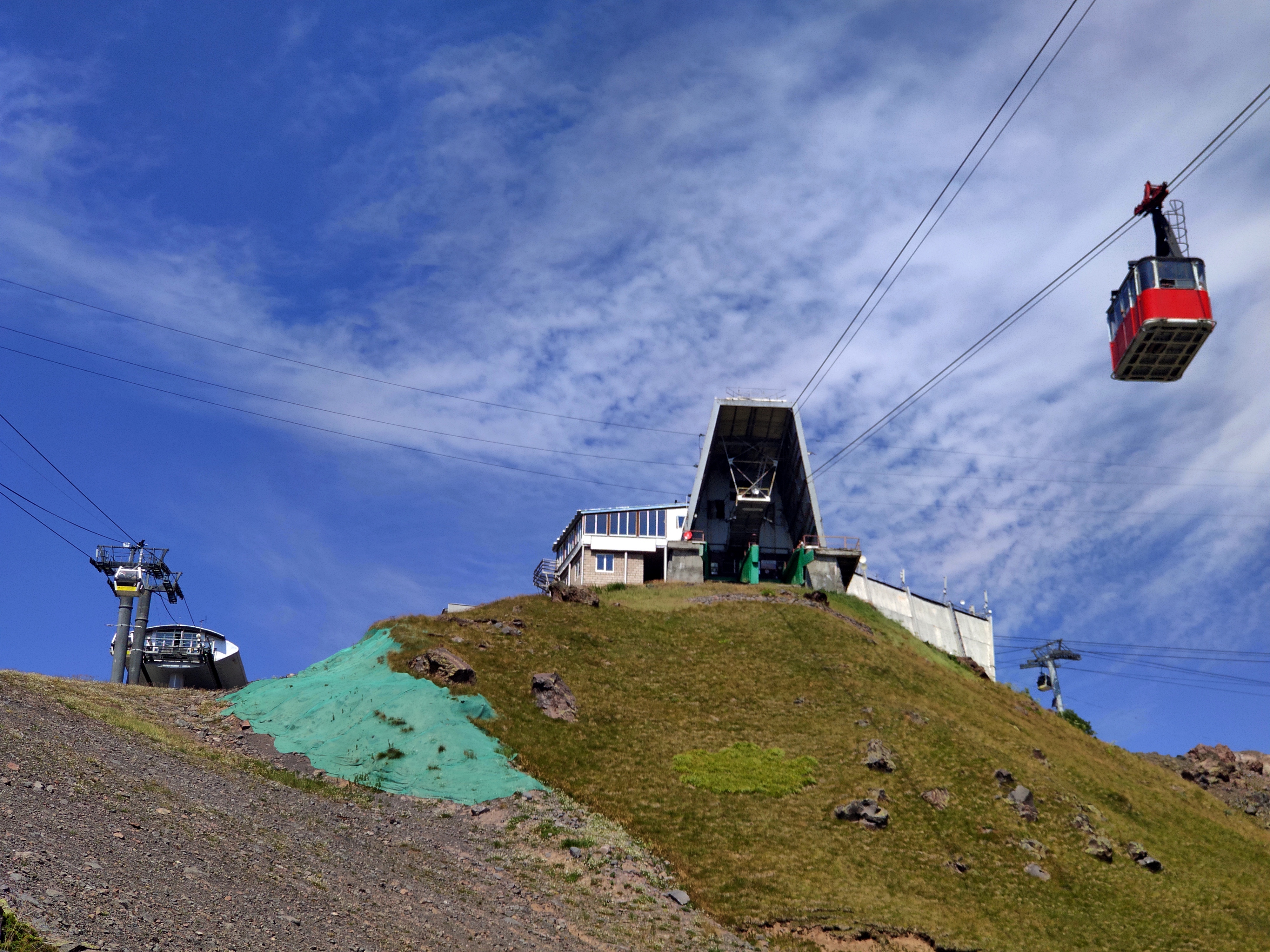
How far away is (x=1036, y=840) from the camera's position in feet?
116

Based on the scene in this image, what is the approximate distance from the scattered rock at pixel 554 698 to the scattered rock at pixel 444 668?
8.58 ft

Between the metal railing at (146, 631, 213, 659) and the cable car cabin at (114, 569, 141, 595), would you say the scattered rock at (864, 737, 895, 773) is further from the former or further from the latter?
the cable car cabin at (114, 569, 141, 595)

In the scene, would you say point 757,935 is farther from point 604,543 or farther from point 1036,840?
point 604,543

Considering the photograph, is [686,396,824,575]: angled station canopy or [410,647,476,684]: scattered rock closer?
[410,647,476,684]: scattered rock

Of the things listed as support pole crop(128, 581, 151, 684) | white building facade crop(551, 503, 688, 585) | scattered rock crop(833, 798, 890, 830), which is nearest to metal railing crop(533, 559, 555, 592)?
white building facade crop(551, 503, 688, 585)

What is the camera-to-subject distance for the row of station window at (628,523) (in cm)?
7850

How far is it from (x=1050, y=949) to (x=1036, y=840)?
6593 millimetres

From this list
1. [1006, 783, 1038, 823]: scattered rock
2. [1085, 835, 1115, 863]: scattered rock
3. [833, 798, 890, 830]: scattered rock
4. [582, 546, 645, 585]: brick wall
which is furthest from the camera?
[582, 546, 645, 585]: brick wall

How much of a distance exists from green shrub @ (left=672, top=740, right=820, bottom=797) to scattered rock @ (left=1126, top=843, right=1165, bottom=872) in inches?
450

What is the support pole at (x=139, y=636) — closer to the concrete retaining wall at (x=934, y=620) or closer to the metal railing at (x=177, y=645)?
the metal railing at (x=177, y=645)

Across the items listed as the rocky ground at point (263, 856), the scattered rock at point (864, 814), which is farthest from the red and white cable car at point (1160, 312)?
the rocky ground at point (263, 856)

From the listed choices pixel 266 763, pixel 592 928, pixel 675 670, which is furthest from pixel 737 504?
pixel 592 928

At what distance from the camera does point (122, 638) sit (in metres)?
66.5

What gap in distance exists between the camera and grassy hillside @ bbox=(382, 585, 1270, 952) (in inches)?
1208
